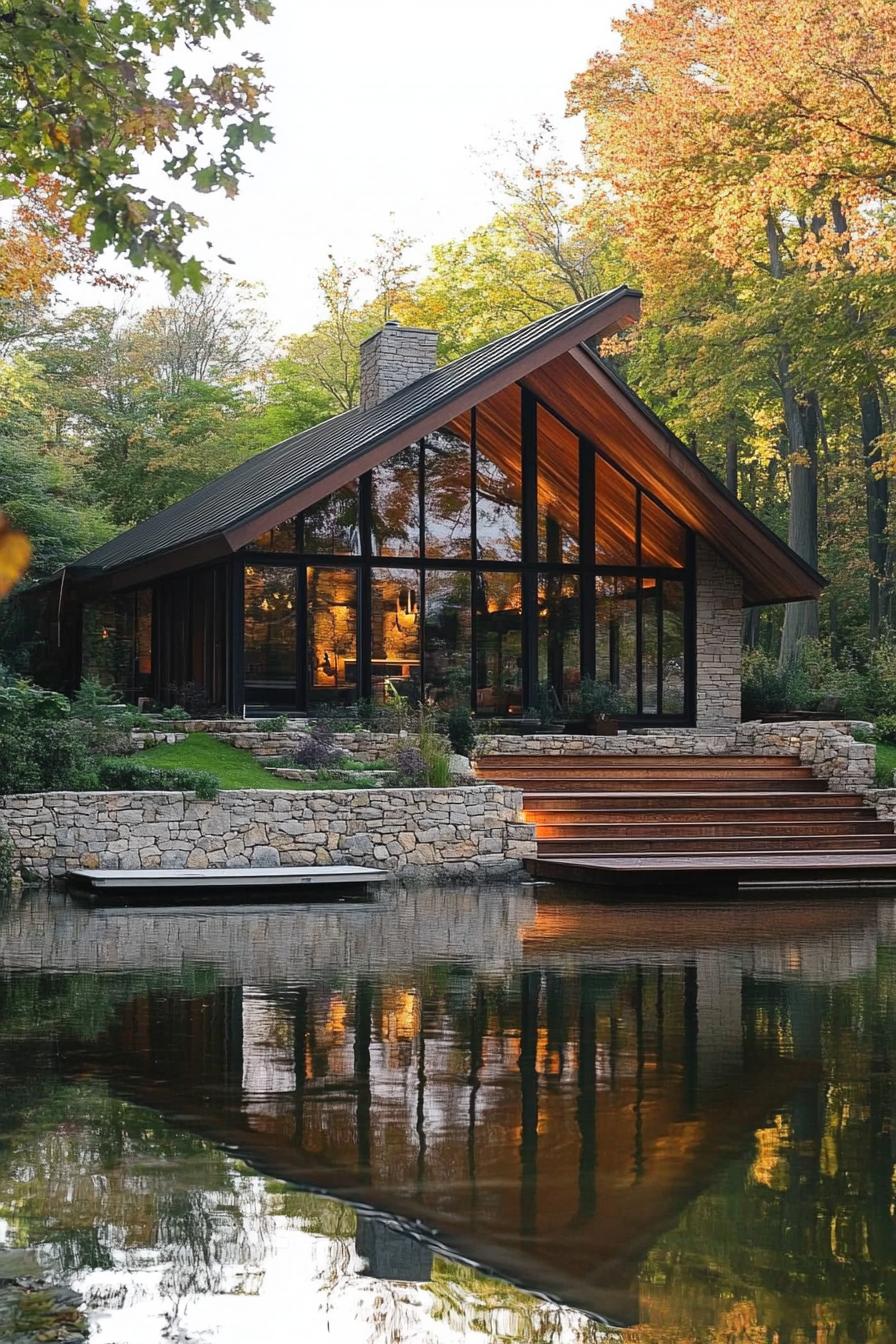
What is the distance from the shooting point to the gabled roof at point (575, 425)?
20828 mm

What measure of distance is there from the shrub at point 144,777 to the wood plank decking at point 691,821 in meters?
3.76

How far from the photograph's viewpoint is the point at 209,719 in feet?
67.1

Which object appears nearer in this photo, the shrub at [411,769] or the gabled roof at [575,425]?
the shrub at [411,769]

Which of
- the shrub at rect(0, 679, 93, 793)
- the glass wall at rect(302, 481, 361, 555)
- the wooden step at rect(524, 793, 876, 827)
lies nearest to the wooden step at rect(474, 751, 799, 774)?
the wooden step at rect(524, 793, 876, 827)

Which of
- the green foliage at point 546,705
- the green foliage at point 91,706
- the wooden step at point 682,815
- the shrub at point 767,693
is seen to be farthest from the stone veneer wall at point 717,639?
the green foliage at point 91,706

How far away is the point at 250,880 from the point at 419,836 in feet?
8.38

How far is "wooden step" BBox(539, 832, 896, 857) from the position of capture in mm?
16641

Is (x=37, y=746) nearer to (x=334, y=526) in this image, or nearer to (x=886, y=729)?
(x=334, y=526)

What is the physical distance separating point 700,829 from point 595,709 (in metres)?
5.53

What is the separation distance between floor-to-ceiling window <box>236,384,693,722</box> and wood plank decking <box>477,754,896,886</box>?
284cm

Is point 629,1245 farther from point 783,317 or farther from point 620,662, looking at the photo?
point 783,317

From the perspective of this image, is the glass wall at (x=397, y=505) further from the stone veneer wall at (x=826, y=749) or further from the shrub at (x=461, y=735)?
the stone veneer wall at (x=826, y=749)

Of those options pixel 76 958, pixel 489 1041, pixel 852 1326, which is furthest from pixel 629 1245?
pixel 76 958

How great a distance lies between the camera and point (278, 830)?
52.3 feet
